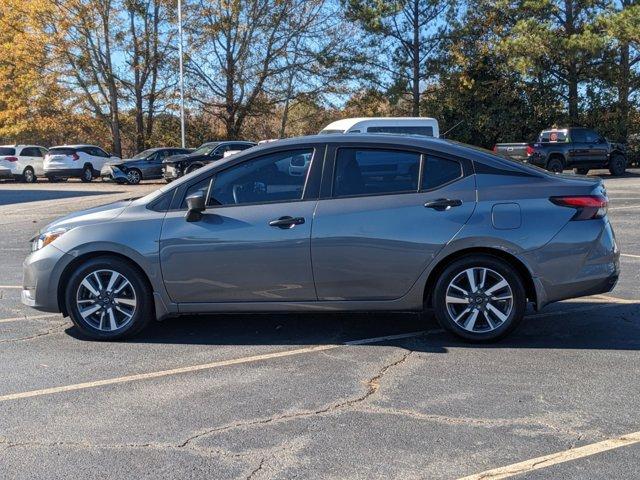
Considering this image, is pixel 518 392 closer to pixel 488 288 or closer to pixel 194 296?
pixel 488 288

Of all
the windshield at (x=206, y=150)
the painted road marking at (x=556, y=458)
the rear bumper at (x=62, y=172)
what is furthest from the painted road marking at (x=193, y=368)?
the rear bumper at (x=62, y=172)

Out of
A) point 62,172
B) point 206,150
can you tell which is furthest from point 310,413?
point 62,172

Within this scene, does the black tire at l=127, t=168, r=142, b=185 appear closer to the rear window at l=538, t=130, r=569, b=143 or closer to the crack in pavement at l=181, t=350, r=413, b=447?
the rear window at l=538, t=130, r=569, b=143

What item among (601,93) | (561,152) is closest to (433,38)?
(601,93)

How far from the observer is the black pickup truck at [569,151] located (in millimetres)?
25734

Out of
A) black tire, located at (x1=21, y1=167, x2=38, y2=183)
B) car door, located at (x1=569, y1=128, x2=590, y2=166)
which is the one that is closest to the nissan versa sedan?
car door, located at (x1=569, y1=128, x2=590, y2=166)

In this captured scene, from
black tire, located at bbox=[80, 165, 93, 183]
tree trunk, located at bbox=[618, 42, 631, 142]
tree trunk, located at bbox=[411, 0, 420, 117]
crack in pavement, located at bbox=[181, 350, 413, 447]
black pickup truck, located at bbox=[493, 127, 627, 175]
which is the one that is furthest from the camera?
tree trunk, located at bbox=[411, 0, 420, 117]

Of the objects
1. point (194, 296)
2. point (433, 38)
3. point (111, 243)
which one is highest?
point (433, 38)

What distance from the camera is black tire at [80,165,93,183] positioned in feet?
103

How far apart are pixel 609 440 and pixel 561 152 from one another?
78.8ft

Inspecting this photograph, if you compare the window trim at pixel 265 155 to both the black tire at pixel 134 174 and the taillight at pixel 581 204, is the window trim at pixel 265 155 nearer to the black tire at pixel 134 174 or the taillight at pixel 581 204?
the taillight at pixel 581 204

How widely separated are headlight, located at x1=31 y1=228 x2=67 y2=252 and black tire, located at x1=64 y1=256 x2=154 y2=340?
0.32m

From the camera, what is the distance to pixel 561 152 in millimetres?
26266

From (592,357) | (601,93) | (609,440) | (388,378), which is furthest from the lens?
(601,93)
